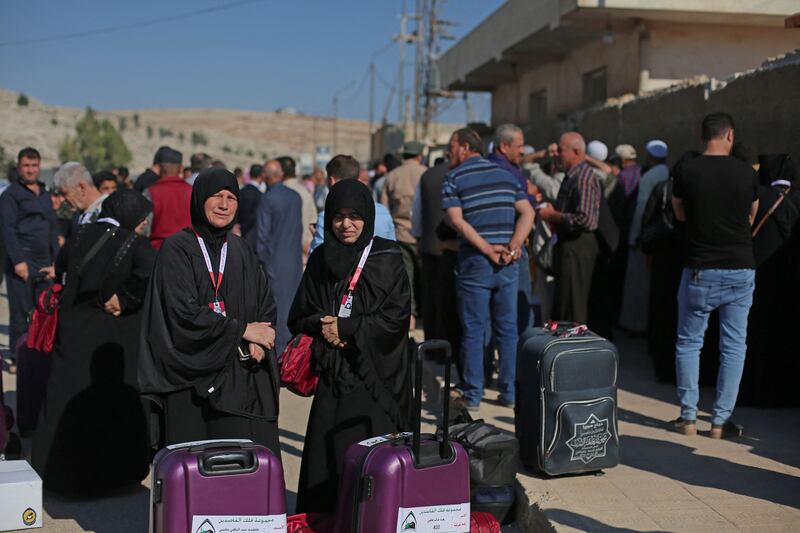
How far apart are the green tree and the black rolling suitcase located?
72.7 m

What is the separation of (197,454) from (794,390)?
505cm

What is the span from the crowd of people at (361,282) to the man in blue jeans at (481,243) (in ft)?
0.05

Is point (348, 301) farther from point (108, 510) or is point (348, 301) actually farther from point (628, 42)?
point (628, 42)

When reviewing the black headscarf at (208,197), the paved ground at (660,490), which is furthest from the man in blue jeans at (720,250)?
the black headscarf at (208,197)

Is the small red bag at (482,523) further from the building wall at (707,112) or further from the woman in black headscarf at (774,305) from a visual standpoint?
the building wall at (707,112)

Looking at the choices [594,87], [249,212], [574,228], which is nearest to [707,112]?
[574,228]

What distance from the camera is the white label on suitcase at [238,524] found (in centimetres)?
386

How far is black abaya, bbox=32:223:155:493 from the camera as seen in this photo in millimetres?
5742

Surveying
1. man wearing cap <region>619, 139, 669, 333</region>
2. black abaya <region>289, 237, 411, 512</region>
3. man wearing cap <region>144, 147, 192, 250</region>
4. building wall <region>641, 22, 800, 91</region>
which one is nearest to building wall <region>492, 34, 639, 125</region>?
building wall <region>641, 22, 800, 91</region>

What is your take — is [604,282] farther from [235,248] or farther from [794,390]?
[235,248]

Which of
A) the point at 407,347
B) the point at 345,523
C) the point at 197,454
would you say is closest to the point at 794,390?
the point at 407,347

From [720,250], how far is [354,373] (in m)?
2.85

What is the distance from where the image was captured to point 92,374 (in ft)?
19.0

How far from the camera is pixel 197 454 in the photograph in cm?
394
